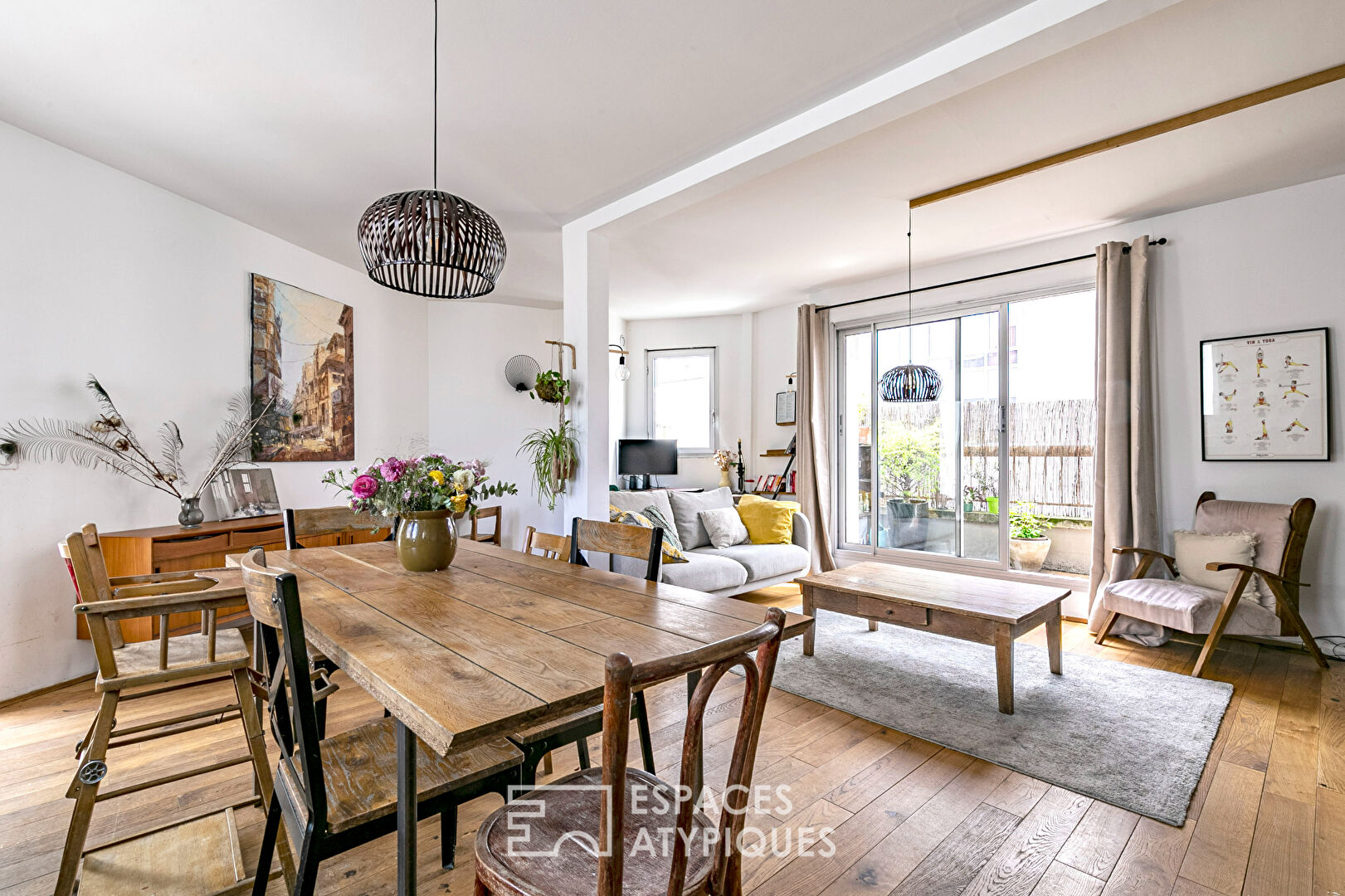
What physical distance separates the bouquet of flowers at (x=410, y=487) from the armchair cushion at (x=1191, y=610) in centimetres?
359

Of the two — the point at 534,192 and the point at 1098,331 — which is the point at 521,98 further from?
the point at 1098,331

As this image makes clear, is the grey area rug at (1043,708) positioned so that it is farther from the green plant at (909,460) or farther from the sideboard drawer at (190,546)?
the sideboard drawer at (190,546)

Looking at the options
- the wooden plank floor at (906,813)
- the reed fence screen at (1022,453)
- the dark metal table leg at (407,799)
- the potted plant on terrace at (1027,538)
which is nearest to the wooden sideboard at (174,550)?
the wooden plank floor at (906,813)

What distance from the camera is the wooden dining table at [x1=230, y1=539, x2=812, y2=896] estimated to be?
978 millimetres

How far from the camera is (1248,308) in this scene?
3.77 metres

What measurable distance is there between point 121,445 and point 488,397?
3.07 metres

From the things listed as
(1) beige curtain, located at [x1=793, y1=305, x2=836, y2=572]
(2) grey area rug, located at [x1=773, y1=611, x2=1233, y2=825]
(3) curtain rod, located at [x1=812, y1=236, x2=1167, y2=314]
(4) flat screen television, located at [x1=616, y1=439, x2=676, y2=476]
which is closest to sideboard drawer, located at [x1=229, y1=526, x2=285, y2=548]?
(2) grey area rug, located at [x1=773, y1=611, x2=1233, y2=825]

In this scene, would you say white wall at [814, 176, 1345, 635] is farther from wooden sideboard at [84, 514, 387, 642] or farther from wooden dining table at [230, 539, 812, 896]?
wooden sideboard at [84, 514, 387, 642]

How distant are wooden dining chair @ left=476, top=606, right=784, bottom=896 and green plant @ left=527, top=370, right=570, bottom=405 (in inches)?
117

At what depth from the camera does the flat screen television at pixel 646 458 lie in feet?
21.6

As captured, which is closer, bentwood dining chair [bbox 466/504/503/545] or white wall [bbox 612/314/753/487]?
bentwood dining chair [bbox 466/504/503/545]

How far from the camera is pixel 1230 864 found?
173 centimetres

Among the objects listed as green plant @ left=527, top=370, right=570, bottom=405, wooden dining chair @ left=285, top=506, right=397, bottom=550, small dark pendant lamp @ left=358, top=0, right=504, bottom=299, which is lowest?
wooden dining chair @ left=285, top=506, right=397, bottom=550

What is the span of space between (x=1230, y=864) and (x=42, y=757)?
3.93m
